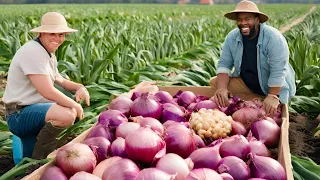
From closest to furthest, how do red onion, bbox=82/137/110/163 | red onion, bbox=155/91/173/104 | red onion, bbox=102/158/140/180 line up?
red onion, bbox=102/158/140/180
red onion, bbox=82/137/110/163
red onion, bbox=155/91/173/104

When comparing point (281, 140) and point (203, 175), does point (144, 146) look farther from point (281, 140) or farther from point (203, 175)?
point (281, 140)

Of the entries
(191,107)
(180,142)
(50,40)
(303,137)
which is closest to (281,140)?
(180,142)

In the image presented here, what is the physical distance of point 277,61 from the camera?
3.23m

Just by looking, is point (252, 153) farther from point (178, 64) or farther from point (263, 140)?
point (178, 64)

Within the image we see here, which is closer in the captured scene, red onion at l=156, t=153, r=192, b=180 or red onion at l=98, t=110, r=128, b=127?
red onion at l=156, t=153, r=192, b=180

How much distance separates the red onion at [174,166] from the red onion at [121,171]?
4.4 inches

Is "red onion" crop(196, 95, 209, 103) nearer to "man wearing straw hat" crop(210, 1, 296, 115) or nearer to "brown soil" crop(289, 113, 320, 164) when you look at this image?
"man wearing straw hat" crop(210, 1, 296, 115)

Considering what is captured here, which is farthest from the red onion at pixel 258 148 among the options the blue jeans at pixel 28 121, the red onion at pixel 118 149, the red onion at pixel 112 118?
the blue jeans at pixel 28 121

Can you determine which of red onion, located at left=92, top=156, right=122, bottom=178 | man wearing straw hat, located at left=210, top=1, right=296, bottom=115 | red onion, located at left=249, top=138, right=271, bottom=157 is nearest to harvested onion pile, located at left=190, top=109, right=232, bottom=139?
red onion, located at left=249, top=138, right=271, bottom=157

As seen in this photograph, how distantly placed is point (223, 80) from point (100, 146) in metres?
1.59

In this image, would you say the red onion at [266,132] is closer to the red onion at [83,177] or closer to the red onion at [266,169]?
the red onion at [266,169]

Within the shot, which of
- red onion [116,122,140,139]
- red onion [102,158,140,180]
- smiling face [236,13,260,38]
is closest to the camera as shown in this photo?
red onion [102,158,140,180]

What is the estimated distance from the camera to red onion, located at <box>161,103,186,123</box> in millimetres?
2795

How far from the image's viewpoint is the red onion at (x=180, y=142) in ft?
7.16
